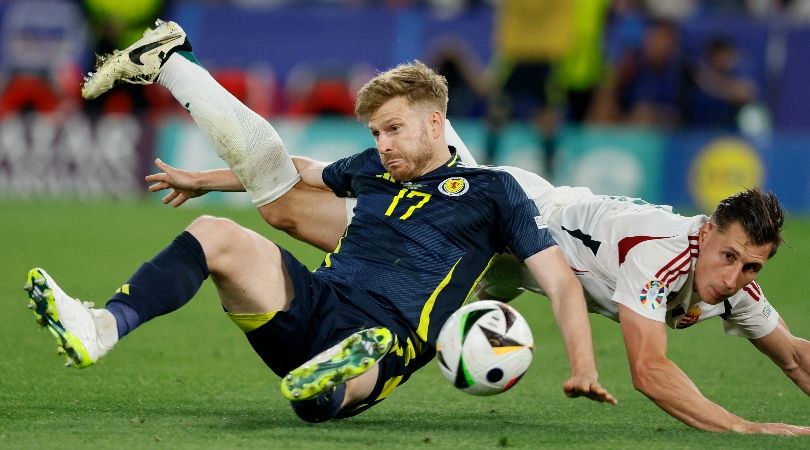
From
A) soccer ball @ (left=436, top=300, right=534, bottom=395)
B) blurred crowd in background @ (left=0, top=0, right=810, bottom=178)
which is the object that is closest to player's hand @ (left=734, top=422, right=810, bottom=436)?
soccer ball @ (left=436, top=300, right=534, bottom=395)

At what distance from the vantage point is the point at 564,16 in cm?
1738

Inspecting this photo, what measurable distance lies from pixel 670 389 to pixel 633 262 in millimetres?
582

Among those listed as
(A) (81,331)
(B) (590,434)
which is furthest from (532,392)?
(A) (81,331)

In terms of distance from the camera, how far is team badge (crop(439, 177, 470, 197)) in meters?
6.49

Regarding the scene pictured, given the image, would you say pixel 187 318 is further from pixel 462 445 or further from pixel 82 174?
pixel 82 174

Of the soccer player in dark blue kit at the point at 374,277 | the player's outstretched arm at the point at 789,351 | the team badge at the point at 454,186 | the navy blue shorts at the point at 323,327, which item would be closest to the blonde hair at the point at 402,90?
the soccer player in dark blue kit at the point at 374,277

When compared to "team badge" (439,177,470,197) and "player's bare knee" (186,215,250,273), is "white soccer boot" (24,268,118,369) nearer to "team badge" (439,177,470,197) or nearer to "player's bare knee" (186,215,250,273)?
"player's bare knee" (186,215,250,273)

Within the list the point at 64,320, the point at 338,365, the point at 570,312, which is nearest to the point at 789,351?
the point at 570,312

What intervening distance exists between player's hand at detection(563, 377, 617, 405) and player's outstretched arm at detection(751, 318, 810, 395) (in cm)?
155

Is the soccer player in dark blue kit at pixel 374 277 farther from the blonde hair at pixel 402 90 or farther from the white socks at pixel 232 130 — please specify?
the white socks at pixel 232 130

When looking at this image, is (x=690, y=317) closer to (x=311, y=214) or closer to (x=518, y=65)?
(x=311, y=214)

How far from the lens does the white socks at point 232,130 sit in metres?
7.28

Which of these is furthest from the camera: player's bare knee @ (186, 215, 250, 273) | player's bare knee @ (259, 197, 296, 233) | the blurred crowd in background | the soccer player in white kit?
the blurred crowd in background

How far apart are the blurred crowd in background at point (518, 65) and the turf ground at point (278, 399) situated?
644 cm
